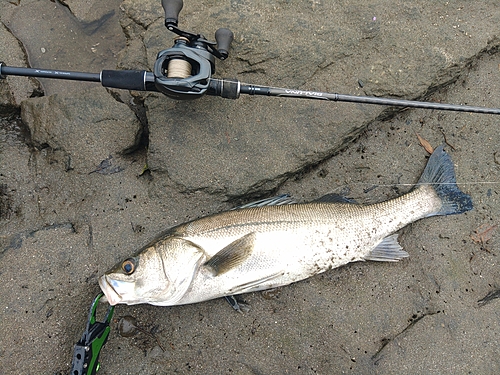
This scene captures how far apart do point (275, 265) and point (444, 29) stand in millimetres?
2721

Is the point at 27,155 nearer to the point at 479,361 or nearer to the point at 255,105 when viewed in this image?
the point at 255,105

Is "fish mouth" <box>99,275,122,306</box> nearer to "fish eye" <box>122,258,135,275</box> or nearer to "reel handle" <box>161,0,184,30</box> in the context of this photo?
"fish eye" <box>122,258,135,275</box>

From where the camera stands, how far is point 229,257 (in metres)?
2.68

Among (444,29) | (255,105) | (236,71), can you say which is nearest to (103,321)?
(255,105)

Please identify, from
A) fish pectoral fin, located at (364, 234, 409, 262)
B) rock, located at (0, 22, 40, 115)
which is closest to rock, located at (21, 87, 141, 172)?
rock, located at (0, 22, 40, 115)

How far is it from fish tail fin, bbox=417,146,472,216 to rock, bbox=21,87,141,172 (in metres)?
2.59

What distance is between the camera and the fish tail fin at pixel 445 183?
10.1 ft

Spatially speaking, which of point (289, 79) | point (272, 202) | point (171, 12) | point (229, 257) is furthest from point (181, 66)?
point (229, 257)

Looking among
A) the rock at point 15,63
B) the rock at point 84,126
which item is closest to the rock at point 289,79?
the rock at point 84,126

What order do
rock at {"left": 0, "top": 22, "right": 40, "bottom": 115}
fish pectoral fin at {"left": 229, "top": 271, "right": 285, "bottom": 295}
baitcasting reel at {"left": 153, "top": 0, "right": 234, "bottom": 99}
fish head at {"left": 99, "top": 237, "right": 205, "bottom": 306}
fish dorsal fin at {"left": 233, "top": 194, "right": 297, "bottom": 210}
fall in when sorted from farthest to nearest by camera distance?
rock at {"left": 0, "top": 22, "right": 40, "bottom": 115} < fish dorsal fin at {"left": 233, "top": 194, "right": 297, "bottom": 210} < fish pectoral fin at {"left": 229, "top": 271, "right": 285, "bottom": 295} < fish head at {"left": 99, "top": 237, "right": 205, "bottom": 306} < baitcasting reel at {"left": 153, "top": 0, "right": 234, "bottom": 99}

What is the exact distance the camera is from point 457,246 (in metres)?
3.17

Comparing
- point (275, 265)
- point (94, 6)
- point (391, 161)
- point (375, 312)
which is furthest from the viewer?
point (94, 6)

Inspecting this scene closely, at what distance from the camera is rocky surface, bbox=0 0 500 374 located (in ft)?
9.41

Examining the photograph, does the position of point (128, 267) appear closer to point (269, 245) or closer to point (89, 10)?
point (269, 245)
